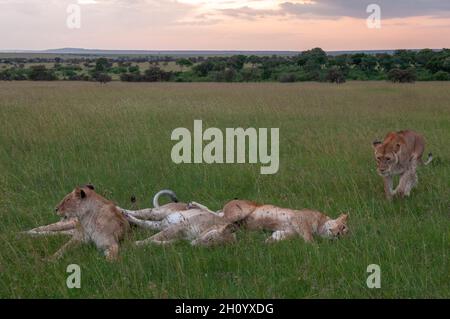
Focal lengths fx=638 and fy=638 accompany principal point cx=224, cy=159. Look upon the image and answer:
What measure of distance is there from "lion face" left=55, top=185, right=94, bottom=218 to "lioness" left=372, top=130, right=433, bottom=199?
3690 millimetres

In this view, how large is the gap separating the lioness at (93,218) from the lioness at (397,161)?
11.0 feet

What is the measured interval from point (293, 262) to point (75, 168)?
4.90m

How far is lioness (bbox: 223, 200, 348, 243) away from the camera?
6.20 meters

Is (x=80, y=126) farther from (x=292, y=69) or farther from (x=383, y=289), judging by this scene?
(x=292, y=69)

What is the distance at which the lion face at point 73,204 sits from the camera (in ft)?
20.4

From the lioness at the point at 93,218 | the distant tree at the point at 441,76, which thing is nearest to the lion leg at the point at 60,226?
the lioness at the point at 93,218

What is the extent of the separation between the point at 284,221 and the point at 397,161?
231 centimetres

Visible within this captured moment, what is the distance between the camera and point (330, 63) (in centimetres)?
4353

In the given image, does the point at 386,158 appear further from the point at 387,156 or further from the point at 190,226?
the point at 190,226

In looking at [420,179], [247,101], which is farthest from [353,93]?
Answer: [420,179]

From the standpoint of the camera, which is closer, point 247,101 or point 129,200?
point 129,200

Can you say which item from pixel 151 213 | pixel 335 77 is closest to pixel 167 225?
pixel 151 213

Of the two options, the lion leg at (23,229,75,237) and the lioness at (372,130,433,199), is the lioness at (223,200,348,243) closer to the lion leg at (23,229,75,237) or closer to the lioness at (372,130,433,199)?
the lion leg at (23,229,75,237)

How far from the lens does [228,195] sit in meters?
8.16
